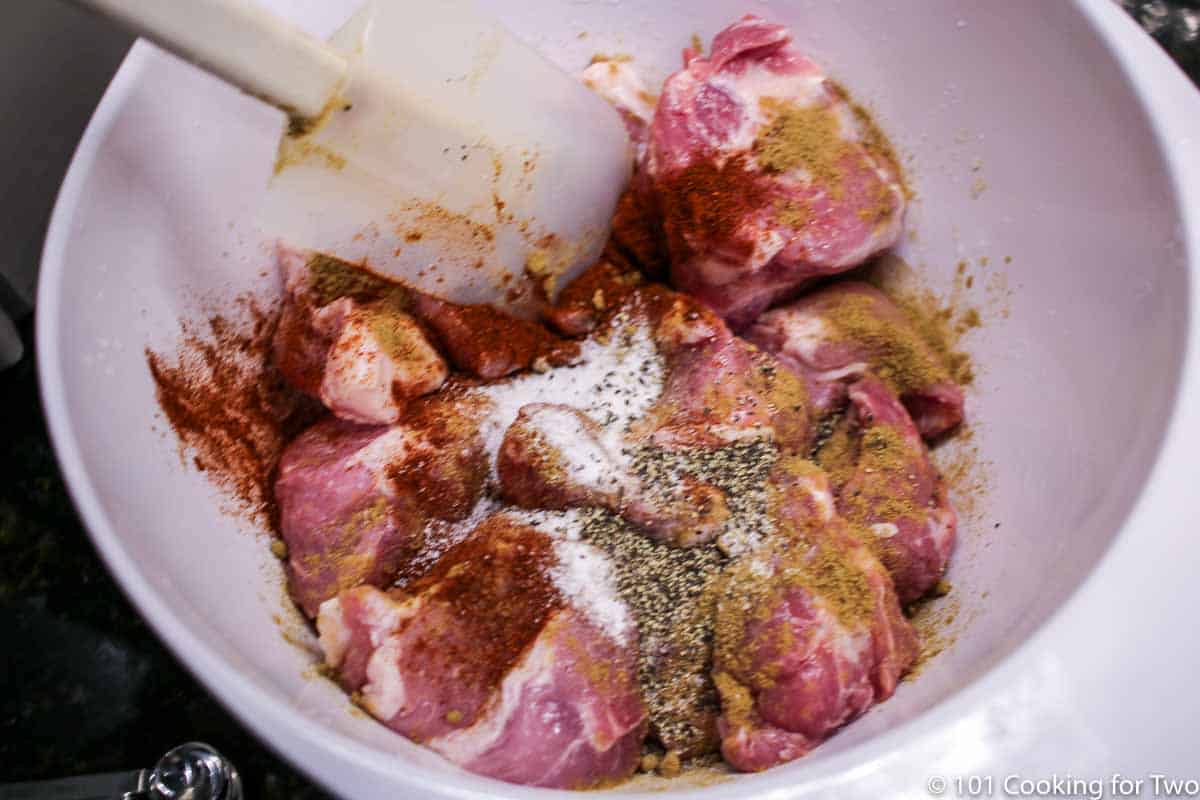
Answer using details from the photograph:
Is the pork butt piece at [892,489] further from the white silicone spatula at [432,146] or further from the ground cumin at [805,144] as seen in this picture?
the white silicone spatula at [432,146]

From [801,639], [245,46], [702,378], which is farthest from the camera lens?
[702,378]

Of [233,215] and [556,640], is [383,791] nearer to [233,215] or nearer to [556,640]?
[556,640]

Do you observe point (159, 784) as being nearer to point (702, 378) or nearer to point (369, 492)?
point (369, 492)

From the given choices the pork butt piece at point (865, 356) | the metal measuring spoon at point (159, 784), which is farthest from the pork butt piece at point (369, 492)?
the pork butt piece at point (865, 356)

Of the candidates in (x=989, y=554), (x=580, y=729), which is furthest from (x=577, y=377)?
(x=989, y=554)

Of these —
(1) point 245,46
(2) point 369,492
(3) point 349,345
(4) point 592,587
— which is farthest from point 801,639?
(1) point 245,46

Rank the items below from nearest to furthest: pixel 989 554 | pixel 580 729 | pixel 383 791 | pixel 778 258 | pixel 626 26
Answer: pixel 383 791 < pixel 580 729 < pixel 989 554 < pixel 778 258 < pixel 626 26
